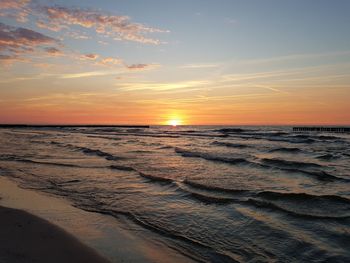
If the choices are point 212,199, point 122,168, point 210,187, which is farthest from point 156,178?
point 212,199

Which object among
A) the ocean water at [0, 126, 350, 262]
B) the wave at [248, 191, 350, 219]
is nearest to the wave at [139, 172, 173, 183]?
the ocean water at [0, 126, 350, 262]

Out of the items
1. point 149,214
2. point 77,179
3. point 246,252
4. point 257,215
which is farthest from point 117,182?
point 246,252

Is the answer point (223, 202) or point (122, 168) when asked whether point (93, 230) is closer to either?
point (223, 202)

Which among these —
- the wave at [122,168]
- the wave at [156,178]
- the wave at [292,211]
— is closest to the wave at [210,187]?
the wave at [156,178]

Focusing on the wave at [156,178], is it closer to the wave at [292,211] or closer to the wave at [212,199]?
the wave at [212,199]

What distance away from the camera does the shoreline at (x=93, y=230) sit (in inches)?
242

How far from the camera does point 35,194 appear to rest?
Result: 10977mm

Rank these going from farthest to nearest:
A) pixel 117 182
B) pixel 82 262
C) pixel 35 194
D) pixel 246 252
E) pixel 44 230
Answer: pixel 117 182
pixel 35 194
pixel 44 230
pixel 246 252
pixel 82 262

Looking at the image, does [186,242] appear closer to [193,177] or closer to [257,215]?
[257,215]

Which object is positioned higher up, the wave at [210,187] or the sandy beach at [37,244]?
the sandy beach at [37,244]

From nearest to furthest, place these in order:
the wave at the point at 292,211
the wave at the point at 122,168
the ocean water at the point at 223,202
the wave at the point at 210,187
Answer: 1. the ocean water at the point at 223,202
2. the wave at the point at 292,211
3. the wave at the point at 210,187
4. the wave at the point at 122,168

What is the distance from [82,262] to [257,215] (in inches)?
204

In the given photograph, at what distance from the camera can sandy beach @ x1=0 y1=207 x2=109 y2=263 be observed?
18.0 feet

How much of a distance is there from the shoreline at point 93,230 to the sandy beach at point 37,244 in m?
0.04
